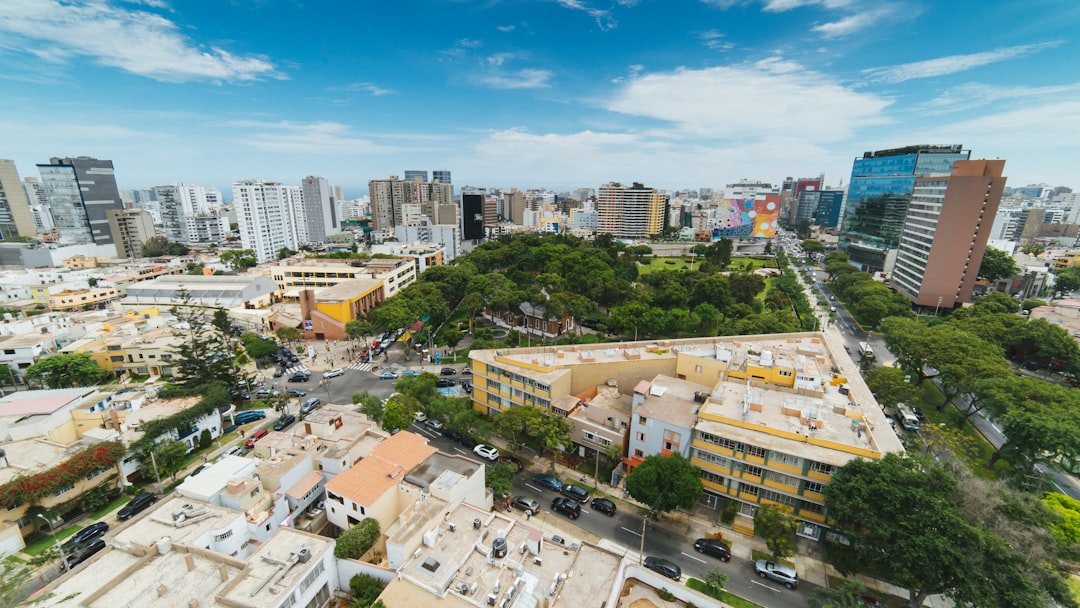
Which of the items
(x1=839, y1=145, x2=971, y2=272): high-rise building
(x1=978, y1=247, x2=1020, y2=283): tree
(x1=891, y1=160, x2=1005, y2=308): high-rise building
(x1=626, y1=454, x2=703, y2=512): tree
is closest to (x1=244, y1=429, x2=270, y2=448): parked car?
(x1=626, y1=454, x2=703, y2=512): tree

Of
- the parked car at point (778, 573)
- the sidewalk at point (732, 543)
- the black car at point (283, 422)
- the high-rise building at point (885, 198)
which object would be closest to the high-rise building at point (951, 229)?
the high-rise building at point (885, 198)

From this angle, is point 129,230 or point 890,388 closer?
point 890,388

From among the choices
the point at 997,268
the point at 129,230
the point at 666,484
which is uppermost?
the point at 997,268

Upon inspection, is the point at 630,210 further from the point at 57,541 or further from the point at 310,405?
the point at 57,541

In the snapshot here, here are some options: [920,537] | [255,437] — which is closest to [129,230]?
[255,437]

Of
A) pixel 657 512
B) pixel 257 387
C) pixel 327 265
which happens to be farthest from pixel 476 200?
pixel 657 512

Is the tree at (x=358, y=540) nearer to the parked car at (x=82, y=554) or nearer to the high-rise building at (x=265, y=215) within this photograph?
the parked car at (x=82, y=554)

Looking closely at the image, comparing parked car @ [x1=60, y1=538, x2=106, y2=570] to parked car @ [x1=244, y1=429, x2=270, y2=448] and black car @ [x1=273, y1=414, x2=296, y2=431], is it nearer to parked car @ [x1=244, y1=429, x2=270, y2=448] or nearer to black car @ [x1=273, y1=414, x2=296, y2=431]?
parked car @ [x1=244, y1=429, x2=270, y2=448]
